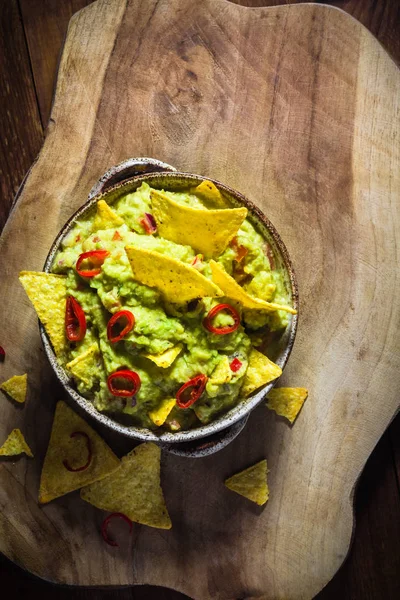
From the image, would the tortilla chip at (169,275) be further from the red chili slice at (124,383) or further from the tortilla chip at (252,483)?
the tortilla chip at (252,483)

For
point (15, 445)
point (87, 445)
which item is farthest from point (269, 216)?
point (15, 445)

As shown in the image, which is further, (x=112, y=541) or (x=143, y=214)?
(x=112, y=541)

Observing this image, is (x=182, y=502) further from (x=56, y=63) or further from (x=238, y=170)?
(x=56, y=63)

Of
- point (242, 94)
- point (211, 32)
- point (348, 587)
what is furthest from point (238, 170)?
point (348, 587)

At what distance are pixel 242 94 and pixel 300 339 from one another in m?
1.15

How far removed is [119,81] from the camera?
2.85 metres

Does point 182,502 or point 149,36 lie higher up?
point 149,36

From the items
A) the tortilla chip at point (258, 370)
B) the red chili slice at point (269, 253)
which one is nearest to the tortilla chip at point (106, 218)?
the red chili slice at point (269, 253)

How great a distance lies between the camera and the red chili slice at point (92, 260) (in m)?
2.13

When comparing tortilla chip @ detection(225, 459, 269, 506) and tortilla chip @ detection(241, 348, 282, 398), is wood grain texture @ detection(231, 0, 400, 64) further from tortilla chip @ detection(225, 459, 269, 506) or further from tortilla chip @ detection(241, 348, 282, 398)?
tortilla chip @ detection(225, 459, 269, 506)

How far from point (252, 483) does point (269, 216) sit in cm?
120

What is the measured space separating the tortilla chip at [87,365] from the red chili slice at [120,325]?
0.10m

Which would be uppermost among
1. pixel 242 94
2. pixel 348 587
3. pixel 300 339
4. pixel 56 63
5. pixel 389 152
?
pixel 56 63

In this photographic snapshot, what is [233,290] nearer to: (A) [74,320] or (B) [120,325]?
(B) [120,325]
